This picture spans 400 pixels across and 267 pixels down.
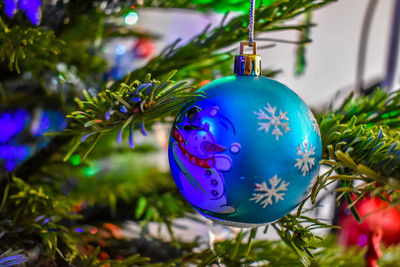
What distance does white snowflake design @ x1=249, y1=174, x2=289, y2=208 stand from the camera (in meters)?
0.23

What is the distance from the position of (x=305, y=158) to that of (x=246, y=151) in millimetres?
42

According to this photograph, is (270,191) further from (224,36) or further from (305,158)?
(224,36)

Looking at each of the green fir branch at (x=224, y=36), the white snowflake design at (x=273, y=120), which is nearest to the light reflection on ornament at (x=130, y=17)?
A: the green fir branch at (x=224, y=36)

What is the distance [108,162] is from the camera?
2.24 feet

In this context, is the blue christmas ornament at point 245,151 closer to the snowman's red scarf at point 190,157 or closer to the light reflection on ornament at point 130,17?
the snowman's red scarf at point 190,157

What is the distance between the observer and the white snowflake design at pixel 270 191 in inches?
9.2

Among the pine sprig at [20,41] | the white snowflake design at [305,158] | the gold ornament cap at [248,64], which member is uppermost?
the pine sprig at [20,41]

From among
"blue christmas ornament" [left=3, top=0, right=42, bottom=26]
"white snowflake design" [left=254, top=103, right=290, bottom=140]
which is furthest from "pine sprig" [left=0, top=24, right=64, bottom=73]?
"white snowflake design" [left=254, top=103, right=290, bottom=140]

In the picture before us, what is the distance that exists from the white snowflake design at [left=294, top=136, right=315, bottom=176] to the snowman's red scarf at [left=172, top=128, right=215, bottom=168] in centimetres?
5

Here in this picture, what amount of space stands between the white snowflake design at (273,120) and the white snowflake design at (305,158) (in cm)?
2

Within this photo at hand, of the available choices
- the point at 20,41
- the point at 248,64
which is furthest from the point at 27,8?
the point at 248,64

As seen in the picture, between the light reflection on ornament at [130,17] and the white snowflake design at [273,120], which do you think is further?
the light reflection on ornament at [130,17]

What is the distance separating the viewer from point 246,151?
0.75 ft

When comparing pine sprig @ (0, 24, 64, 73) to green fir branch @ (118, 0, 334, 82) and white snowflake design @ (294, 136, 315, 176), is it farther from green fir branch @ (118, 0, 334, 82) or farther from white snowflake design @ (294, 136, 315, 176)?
white snowflake design @ (294, 136, 315, 176)
